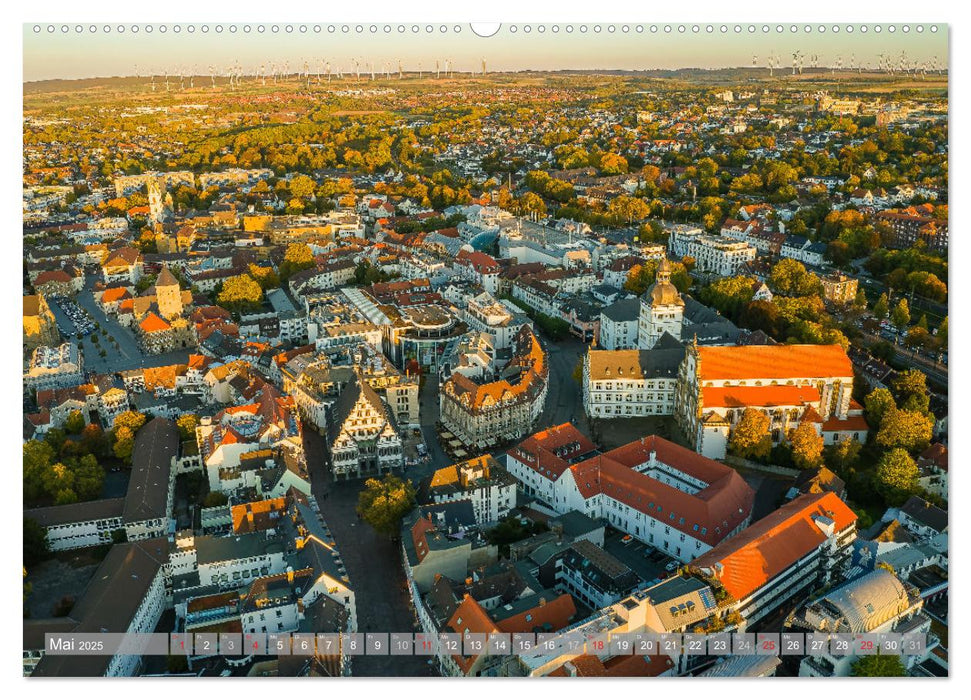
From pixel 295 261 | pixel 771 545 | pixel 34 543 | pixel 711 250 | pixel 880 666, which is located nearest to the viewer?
pixel 880 666

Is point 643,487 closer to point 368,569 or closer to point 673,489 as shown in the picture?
point 673,489

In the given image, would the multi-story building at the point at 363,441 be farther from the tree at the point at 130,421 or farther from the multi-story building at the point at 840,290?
the multi-story building at the point at 840,290

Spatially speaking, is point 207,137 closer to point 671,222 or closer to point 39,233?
point 39,233

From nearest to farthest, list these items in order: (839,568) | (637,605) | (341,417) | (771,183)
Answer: (637,605) < (839,568) < (341,417) < (771,183)

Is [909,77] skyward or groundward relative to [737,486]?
skyward

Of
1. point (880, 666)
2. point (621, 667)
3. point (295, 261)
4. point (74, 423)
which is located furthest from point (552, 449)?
point (295, 261)

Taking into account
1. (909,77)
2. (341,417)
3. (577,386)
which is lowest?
(577,386)

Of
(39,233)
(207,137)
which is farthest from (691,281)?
(207,137)
